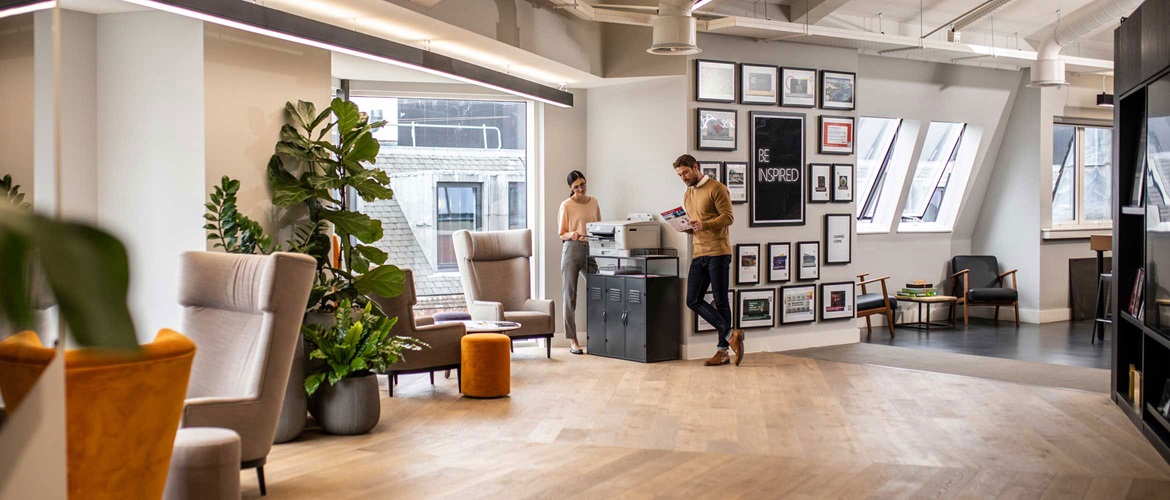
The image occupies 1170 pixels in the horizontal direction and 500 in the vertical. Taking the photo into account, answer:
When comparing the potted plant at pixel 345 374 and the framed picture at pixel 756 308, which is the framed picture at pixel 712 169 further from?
the potted plant at pixel 345 374

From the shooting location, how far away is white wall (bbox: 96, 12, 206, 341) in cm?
557

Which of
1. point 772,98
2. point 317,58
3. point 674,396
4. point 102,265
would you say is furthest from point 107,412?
point 772,98

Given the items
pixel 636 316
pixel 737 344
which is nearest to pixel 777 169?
pixel 737 344

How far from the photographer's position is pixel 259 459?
439cm

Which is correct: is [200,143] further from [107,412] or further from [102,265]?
[102,265]

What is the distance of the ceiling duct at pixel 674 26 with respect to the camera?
276 inches

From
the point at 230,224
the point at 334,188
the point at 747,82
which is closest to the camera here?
the point at 230,224

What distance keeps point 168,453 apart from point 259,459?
1472 mm

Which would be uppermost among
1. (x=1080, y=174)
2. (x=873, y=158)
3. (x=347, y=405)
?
(x=873, y=158)

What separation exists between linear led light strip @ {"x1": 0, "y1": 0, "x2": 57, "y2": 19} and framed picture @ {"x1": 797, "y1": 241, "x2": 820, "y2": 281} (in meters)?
8.87

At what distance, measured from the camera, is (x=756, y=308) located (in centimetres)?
930

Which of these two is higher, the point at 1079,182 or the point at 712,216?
the point at 1079,182

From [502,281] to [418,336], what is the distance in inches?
86.2

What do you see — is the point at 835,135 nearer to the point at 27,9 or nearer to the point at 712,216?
the point at 712,216
